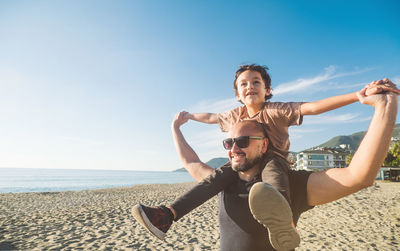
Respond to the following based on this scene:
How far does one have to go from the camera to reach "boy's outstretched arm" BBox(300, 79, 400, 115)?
4.54 ft

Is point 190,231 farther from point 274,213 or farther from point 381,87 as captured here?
point 381,87

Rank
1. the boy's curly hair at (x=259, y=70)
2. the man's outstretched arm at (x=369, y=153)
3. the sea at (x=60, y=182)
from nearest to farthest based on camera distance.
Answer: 1. the man's outstretched arm at (x=369, y=153)
2. the boy's curly hair at (x=259, y=70)
3. the sea at (x=60, y=182)

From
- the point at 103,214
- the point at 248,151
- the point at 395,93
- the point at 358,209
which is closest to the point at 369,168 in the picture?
the point at 395,93

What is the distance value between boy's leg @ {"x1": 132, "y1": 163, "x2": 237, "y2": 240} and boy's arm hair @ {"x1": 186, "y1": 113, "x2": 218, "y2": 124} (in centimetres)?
73

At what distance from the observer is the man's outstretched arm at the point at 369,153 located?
132cm

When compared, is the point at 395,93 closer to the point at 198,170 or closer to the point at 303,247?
Answer: the point at 198,170

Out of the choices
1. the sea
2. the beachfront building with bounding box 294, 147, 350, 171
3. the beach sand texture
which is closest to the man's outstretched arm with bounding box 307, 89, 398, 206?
the beach sand texture

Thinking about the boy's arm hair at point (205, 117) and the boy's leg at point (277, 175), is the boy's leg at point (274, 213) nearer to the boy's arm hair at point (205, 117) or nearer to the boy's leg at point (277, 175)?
the boy's leg at point (277, 175)

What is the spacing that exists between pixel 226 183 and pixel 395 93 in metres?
1.38

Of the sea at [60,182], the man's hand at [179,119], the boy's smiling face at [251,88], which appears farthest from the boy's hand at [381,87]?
the sea at [60,182]

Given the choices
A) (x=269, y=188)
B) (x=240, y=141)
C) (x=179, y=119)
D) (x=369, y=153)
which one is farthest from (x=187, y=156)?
(x=369, y=153)

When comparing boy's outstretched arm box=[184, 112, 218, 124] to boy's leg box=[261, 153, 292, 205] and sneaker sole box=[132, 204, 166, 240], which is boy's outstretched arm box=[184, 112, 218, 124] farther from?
sneaker sole box=[132, 204, 166, 240]

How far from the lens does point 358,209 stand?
1314 cm

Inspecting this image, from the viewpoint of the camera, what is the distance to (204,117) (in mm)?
2871
